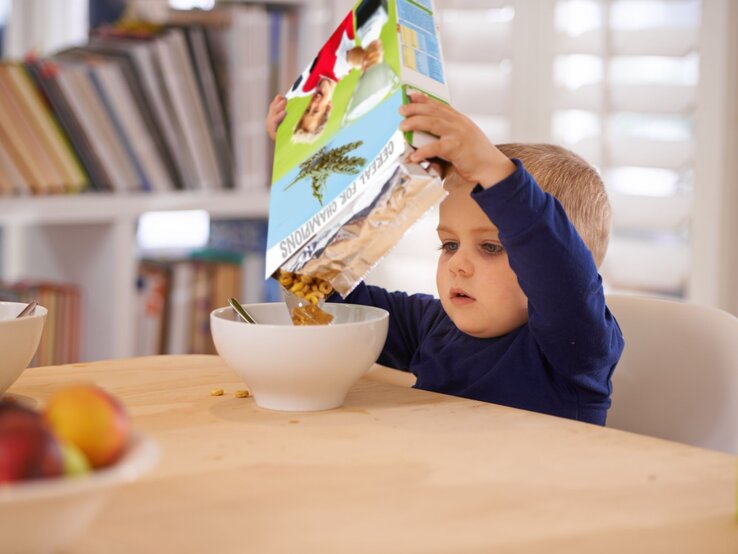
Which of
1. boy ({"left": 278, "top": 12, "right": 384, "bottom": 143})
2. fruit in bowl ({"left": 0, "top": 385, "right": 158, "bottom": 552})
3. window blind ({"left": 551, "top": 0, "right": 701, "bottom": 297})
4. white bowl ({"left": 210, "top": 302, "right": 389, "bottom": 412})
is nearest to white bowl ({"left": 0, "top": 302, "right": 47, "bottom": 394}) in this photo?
white bowl ({"left": 210, "top": 302, "right": 389, "bottom": 412})

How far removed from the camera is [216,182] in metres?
2.21

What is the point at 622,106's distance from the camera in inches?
81.7

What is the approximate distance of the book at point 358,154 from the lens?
0.83 metres

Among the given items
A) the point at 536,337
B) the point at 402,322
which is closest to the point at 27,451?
the point at 536,337

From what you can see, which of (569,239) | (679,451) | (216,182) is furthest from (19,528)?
(216,182)

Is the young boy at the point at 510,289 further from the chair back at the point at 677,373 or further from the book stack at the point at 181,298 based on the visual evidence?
the book stack at the point at 181,298

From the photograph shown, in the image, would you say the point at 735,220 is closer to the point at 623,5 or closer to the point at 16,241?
the point at 623,5

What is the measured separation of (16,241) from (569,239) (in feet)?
5.75

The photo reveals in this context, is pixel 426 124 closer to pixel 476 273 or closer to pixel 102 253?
pixel 476 273

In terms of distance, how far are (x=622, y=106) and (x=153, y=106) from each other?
974 mm

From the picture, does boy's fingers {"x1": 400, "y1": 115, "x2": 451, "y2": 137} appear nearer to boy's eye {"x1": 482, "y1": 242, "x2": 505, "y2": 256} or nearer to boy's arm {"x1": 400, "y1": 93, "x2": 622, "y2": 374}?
boy's arm {"x1": 400, "y1": 93, "x2": 622, "y2": 374}

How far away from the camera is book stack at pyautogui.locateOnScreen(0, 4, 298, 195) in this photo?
1.95m

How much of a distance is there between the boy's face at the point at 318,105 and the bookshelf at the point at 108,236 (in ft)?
3.74

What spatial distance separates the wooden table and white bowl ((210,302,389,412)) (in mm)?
20
